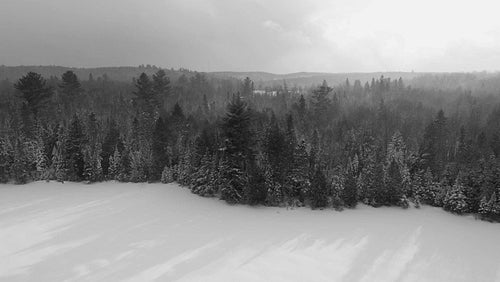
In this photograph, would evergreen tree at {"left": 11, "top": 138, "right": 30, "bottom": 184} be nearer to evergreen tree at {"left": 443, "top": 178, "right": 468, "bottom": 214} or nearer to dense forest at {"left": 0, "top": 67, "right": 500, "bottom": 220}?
dense forest at {"left": 0, "top": 67, "right": 500, "bottom": 220}

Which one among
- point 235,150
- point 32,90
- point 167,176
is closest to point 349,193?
point 235,150

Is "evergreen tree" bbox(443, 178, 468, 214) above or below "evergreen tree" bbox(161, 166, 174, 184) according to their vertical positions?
below

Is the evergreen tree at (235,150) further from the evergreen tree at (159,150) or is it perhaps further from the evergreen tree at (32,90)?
the evergreen tree at (32,90)

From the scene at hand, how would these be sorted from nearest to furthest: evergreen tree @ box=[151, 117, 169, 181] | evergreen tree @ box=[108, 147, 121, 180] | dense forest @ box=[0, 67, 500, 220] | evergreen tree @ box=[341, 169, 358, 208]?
dense forest @ box=[0, 67, 500, 220] < evergreen tree @ box=[341, 169, 358, 208] < evergreen tree @ box=[108, 147, 121, 180] < evergreen tree @ box=[151, 117, 169, 181]

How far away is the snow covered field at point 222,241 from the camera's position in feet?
82.8

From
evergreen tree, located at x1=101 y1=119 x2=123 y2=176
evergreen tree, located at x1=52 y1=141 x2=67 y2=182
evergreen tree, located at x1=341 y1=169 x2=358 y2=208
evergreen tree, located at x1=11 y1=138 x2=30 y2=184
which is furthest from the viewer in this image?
A: evergreen tree, located at x1=101 y1=119 x2=123 y2=176

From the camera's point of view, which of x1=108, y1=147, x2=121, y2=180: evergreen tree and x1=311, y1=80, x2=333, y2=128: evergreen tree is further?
x1=311, y1=80, x2=333, y2=128: evergreen tree

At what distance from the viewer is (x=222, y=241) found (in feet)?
101

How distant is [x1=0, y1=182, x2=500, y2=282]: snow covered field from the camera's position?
2525 cm

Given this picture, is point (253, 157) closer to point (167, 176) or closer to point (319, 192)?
point (319, 192)

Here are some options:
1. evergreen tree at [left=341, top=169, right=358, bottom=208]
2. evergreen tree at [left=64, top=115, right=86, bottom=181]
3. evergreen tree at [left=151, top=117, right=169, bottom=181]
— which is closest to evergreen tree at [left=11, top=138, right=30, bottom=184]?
evergreen tree at [left=64, top=115, right=86, bottom=181]

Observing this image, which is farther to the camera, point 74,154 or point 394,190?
point 74,154

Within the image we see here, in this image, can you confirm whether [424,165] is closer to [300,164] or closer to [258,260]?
[300,164]

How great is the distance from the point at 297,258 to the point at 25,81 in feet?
221
